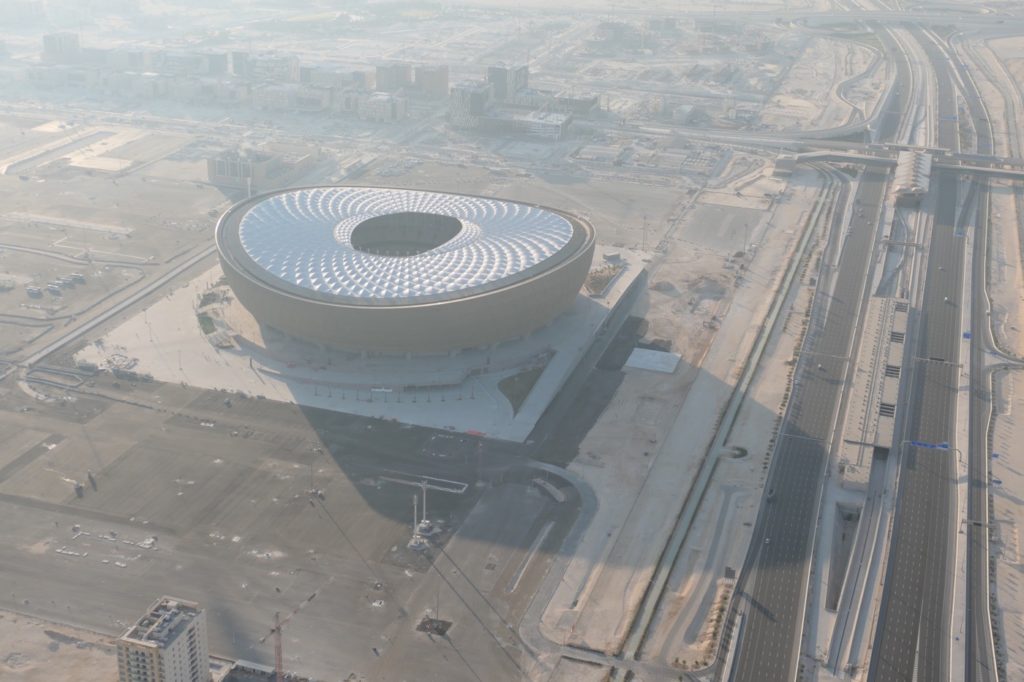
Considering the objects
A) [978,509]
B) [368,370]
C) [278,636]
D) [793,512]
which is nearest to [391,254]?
[368,370]

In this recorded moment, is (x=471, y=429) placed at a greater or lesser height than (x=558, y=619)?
greater

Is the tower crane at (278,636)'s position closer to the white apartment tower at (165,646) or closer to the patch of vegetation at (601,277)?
the white apartment tower at (165,646)

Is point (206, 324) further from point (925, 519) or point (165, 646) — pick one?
point (925, 519)

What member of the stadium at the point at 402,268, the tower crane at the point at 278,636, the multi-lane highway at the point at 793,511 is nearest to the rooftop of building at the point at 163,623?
the tower crane at the point at 278,636

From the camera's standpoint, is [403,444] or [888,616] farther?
[403,444]

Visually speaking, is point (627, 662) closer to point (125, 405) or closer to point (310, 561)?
point (310, 561)

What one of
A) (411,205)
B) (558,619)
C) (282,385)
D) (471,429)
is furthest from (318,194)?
(558,619)
